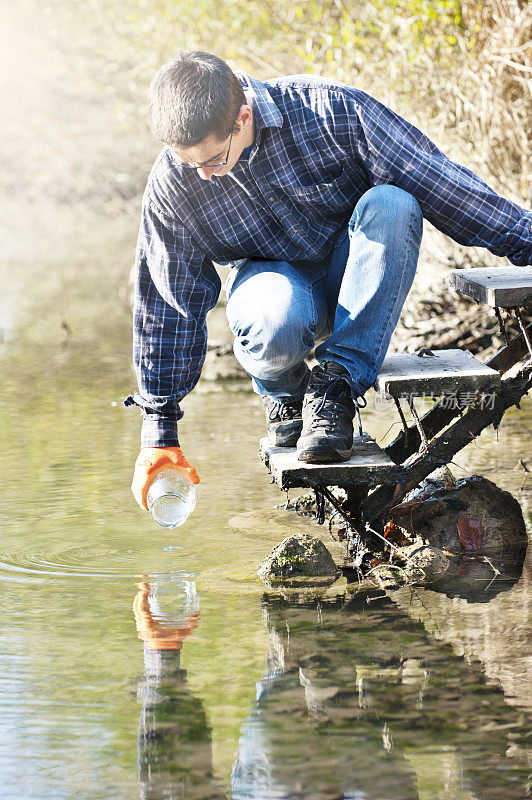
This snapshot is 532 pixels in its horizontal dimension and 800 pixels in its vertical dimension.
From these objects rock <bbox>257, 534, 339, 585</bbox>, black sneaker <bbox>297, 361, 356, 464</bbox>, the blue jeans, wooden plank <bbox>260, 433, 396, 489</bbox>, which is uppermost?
the blue jeans

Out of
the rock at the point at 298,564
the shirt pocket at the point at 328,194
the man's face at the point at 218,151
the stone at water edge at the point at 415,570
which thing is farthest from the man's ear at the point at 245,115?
the stone at water edge at the point at 415,570

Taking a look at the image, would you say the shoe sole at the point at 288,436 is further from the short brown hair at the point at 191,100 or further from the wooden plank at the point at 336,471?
the short brown hair at the point at 191,100

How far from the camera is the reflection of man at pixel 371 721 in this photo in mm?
2422

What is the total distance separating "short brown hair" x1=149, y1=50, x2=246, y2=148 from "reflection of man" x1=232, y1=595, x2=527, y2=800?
1.44 metres

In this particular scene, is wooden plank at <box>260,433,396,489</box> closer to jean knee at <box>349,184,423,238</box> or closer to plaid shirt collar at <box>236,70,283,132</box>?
jean knee at <box>349,184,423,238</box>

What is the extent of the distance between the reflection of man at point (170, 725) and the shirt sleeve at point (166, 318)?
709 millimetres

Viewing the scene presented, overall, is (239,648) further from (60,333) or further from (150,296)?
(60,333)

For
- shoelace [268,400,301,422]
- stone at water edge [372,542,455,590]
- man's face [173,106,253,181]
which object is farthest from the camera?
shoelace [268,400,301,422]

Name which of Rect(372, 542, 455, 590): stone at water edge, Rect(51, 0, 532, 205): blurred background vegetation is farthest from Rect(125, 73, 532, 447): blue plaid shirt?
Rect(51, 0, 532, 205): blurred background vegetation

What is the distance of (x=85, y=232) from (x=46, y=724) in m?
16.3

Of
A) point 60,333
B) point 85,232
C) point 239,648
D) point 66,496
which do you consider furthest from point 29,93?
point 239,648

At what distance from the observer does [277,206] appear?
12.4 ft

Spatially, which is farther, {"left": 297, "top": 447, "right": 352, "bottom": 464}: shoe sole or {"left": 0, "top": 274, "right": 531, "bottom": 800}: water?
{"left": 297, "top": 447, "right": 352, "bottom": 464}: shoe sole

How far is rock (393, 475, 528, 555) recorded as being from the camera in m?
3.99
